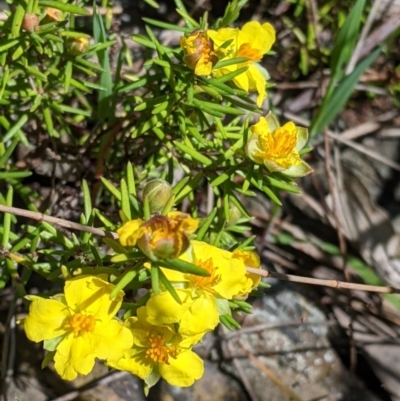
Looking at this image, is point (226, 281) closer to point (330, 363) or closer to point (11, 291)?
point (11, 291)

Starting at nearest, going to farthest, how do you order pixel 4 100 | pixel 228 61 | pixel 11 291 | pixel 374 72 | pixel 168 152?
1. pixel 228 61
2. pixel 4 100
3. pixel 168 152
4. pixel 11 291
5. pixel 374 72

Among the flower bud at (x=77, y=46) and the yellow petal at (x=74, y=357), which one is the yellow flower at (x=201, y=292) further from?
the flower bud at (x=77, y=46)

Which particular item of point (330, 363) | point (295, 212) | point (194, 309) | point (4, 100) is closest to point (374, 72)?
point (295, 212)

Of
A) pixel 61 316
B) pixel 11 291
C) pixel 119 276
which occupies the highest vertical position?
pixel 119 276

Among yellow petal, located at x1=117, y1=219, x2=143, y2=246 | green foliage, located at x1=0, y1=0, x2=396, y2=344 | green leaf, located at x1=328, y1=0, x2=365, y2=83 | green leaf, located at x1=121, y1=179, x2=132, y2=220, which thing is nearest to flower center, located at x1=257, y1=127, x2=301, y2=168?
green foliage, located at x1=0, y1=0, x2=396, y2=344

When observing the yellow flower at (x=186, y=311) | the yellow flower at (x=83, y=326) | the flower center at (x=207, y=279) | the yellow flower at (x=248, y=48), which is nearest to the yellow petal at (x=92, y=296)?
the yellow flower at (x=83, y=326)

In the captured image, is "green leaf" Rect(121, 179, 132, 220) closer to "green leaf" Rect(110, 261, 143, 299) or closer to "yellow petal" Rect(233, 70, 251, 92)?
"green leaf" Rect(110, 261, 143, 299)

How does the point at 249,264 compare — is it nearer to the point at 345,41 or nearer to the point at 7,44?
the point at 7,44
